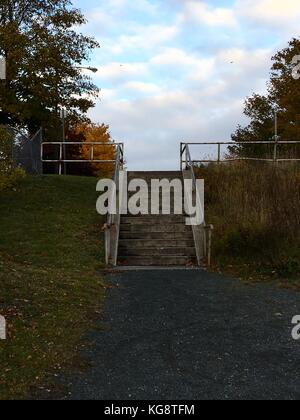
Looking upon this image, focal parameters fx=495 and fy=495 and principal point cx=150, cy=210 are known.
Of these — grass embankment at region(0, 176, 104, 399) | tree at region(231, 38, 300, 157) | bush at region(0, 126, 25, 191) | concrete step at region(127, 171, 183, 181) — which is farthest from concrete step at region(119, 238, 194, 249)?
tree at region(231, 38, 300, 157)

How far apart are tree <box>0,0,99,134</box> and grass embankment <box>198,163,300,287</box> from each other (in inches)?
331

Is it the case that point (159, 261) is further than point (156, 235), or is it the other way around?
point (156, 235)

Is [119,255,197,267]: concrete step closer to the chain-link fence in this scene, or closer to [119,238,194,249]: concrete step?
[119,238,194,249]: concrete step

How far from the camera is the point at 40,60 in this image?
20031 mm

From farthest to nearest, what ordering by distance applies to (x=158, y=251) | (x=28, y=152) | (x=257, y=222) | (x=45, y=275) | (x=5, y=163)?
(x=28, y=152) → (x=158, y=251) → (x=257, y=222) → (x=45, y=275) → (x=5, y=163)

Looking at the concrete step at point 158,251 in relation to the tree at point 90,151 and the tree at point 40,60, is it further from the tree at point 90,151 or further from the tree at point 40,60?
the tree at point 90,151

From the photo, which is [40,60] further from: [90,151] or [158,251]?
[90,151]

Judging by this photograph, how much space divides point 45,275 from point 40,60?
40.7 feet

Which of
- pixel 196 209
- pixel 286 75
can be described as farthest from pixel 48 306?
pixel 286 75

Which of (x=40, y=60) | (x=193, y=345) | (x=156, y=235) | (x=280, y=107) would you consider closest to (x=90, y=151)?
(x=280, y=107)

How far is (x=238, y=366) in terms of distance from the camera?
5.94 metres

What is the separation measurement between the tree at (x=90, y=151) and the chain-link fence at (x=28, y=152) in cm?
952

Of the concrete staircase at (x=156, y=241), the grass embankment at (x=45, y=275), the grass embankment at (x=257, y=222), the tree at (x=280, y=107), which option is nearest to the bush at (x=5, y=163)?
the grass embankment at (x=45, y=275)

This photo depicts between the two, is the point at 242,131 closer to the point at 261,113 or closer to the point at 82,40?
the point at 261,113
